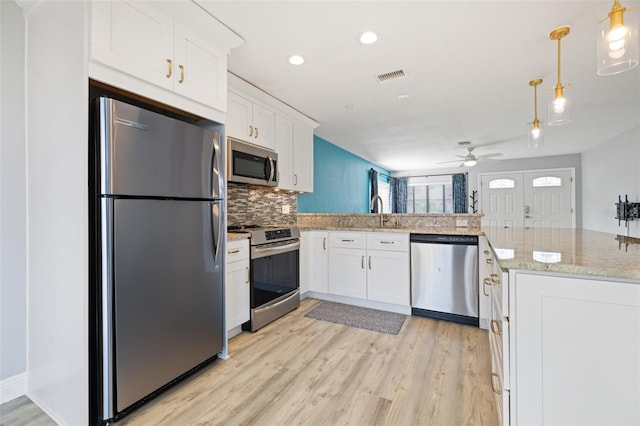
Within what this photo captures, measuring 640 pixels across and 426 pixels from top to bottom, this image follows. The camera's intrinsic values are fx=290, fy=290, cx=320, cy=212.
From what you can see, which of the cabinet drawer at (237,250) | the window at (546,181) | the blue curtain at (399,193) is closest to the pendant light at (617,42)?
the cabinet drawer at (237,250)

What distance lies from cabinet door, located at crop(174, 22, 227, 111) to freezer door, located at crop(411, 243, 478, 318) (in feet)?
7.54

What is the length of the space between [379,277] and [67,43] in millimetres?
3038

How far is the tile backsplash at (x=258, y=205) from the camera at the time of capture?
303 centimetres

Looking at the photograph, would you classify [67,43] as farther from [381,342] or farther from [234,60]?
[381,342]

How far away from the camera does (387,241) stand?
10.4 feet

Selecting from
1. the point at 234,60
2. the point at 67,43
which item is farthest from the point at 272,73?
the point at 67,43

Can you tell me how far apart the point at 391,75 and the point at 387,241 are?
1.64 meters

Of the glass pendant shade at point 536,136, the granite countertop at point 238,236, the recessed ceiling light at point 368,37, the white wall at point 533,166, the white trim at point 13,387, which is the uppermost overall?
the recessed ceiling light at point 368,37

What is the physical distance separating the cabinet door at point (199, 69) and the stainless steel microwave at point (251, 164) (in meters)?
0.53

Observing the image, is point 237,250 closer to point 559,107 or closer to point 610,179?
point 559,107

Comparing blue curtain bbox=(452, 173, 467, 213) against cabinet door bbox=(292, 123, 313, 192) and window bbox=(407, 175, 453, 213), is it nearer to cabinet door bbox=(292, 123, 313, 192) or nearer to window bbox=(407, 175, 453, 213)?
window bbox=(407, 175, 453, 213)

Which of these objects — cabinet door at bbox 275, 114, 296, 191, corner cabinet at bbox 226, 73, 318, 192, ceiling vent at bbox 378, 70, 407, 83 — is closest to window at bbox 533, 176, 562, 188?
corner cabinet at bbox 226, 73, 318, 192

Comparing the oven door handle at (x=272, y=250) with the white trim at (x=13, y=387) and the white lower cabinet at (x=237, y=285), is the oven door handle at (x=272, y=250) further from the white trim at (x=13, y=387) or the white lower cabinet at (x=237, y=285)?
the white trim at (x=13, y=387)

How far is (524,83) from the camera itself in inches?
109
